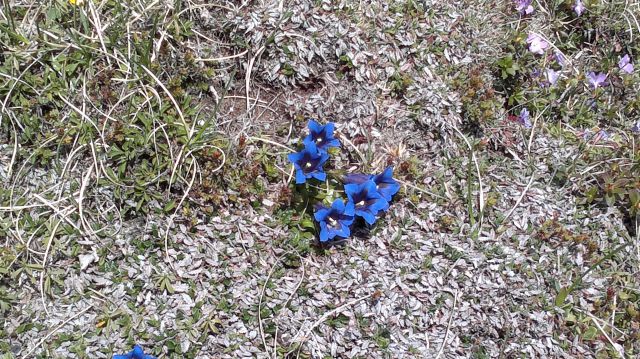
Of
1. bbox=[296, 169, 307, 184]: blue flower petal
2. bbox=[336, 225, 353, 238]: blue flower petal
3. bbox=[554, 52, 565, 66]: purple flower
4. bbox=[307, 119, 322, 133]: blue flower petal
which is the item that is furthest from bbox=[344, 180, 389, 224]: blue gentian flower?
bbox=[554, 52, 565, 66]: purple flower

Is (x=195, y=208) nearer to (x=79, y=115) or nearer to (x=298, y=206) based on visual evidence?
(x=298, y=206)

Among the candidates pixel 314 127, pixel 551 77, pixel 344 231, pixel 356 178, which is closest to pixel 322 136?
pixel 314 127

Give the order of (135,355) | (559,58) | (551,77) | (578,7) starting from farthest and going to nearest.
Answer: (578,7)
(559,58)
(551,77)
(135,355)

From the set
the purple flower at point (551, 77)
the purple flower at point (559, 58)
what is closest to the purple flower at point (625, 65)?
the purple flower at point (559, 58)

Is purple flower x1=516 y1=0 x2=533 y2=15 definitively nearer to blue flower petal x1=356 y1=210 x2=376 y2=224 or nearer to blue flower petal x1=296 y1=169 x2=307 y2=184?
blue flower petal x1=356 y1=210 x2=376 y2=224

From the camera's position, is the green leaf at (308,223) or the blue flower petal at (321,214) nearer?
the blue flower petal at (321,214)

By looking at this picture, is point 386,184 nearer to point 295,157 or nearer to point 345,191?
point 345,191

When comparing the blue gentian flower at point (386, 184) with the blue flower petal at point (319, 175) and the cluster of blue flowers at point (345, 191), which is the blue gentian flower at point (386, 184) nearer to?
the cluster of blue flowers at point (345, 191)
